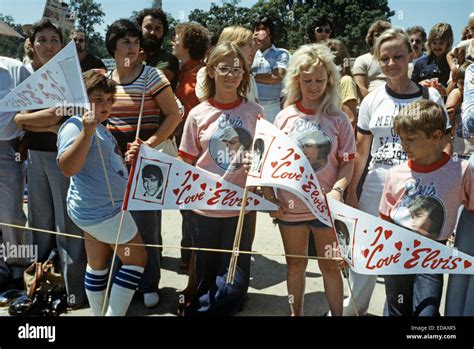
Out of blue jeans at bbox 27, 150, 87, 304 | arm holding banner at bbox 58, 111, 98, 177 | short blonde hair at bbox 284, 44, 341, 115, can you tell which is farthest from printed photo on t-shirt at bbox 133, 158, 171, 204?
blue jeans at bbox 27, 150, 87, 304

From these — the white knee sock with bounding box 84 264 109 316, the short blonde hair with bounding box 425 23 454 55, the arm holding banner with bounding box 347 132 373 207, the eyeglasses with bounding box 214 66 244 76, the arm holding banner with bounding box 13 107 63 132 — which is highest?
the short blonde hair with bounding box 425 23 454 55

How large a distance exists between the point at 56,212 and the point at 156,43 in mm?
1391

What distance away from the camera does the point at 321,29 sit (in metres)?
4.67

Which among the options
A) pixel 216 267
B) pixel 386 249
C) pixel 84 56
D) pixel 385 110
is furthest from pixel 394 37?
pixel 84 56

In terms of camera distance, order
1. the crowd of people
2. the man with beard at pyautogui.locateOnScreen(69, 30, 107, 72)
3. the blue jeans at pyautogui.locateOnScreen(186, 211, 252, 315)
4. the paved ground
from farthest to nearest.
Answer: the man with beard at pyautogui.locateOnScreen(69, 30, 107, 72) < the paved ground < the blue jeans at pyautogui.locateOnScreen(186, 211, 252, 315) < the crowd of people

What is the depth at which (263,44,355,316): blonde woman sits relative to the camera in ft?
9.39

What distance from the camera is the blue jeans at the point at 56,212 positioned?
3525 mm

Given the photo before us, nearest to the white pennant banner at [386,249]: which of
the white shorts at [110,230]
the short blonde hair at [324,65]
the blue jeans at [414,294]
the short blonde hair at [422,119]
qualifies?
the blue jeans at [414,294]

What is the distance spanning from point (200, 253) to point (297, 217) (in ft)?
2.29

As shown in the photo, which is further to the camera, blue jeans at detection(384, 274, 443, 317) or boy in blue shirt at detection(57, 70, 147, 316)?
boy in blue shirt at detection(57, 70, 147, 316)

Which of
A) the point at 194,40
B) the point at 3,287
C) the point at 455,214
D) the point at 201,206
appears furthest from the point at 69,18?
the point at 455,214

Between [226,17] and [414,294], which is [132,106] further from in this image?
[226,17]

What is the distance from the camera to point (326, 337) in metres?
2.86

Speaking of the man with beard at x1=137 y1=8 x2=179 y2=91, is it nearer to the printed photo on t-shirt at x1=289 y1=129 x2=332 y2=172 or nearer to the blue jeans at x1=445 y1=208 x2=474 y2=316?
the printed photo on t-shirt at x1=289 y1=129 x2=332 y2=172
